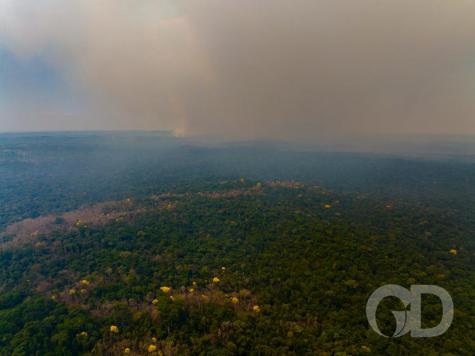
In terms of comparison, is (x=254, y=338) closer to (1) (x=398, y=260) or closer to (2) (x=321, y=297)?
(2) (x=321, y=297)

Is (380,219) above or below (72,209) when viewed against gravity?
above

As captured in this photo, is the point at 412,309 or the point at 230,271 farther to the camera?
the point at 230,271

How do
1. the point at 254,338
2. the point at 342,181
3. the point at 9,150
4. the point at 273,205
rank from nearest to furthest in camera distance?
the point at 254,338
the point at 273,205
the point at 342,181
the point at 9,150

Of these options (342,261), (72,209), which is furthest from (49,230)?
(342,261)
